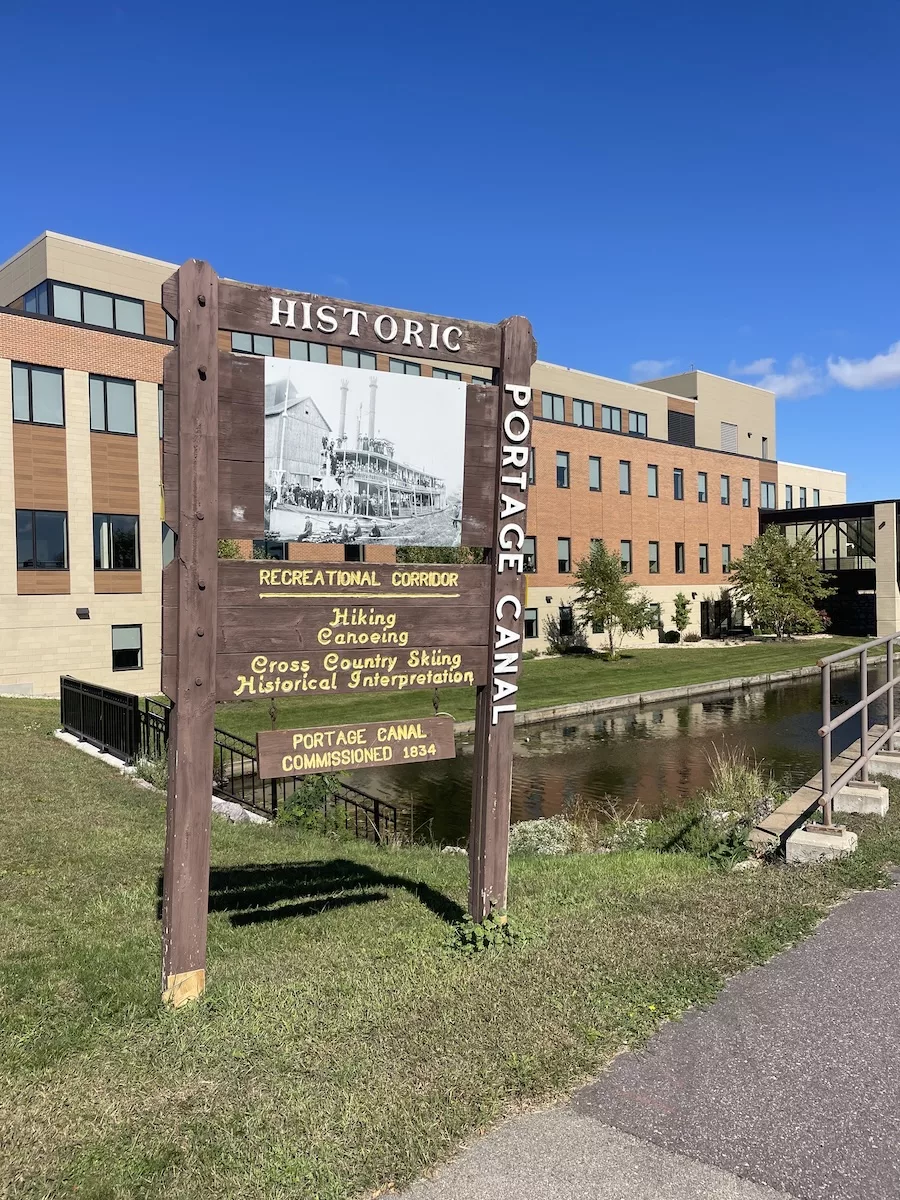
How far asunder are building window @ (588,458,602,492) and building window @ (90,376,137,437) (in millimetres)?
24509

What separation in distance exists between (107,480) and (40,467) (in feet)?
7.15

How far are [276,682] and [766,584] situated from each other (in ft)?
157

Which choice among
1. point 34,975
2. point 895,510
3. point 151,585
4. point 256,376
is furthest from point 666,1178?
point 895,510

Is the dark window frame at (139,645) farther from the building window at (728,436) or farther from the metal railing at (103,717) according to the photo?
the building window at (728,436)

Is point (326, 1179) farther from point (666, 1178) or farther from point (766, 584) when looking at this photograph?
point (766, 584)

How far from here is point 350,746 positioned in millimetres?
5621

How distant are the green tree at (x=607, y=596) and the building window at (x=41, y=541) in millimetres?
22820

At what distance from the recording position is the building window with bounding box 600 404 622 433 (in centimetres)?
5450

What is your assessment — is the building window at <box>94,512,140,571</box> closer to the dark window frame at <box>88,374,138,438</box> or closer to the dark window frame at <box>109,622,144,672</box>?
the dark window frame at <box>109,622,144,672</box>

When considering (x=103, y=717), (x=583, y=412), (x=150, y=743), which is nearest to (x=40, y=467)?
(x=103, y=717)

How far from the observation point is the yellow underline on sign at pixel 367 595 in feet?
17.5

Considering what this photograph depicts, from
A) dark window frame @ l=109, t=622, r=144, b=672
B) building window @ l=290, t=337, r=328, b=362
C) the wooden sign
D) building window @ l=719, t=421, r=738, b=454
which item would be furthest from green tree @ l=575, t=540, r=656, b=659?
the wooden sign

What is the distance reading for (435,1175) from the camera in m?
3.36

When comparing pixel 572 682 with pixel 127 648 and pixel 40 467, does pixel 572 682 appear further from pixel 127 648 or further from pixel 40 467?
pixel 40 467
